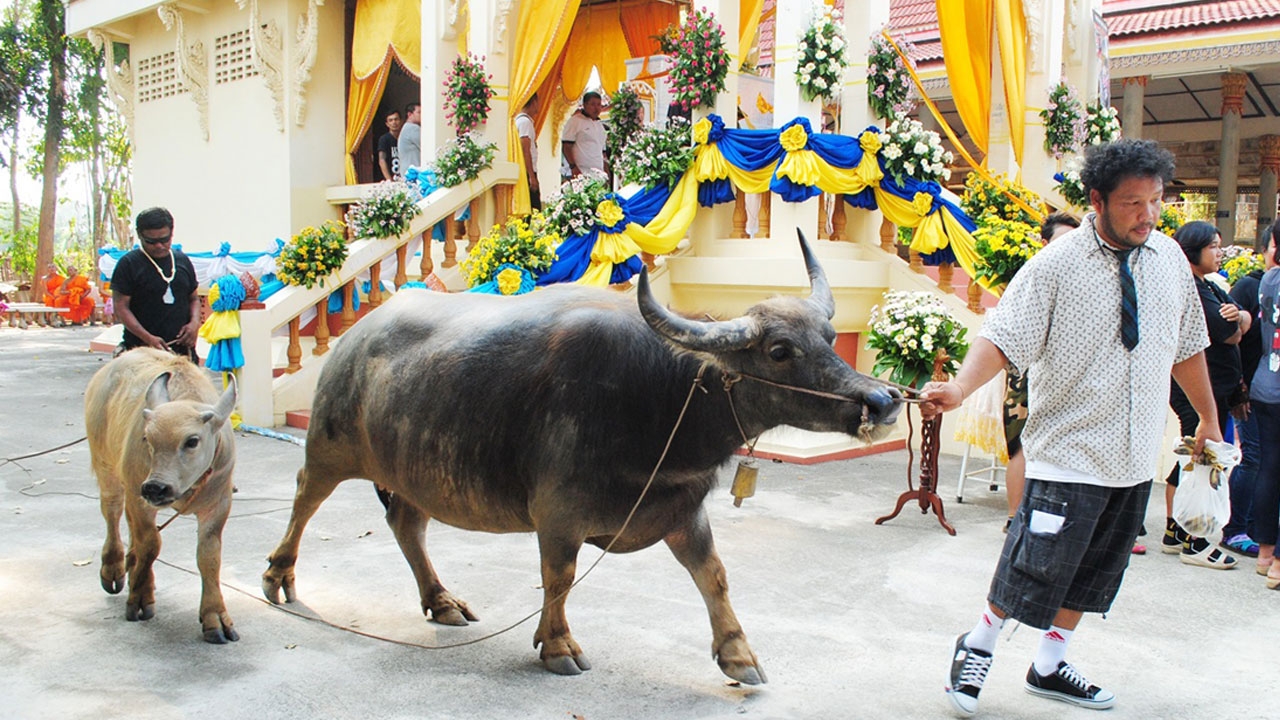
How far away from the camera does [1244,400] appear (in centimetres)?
575

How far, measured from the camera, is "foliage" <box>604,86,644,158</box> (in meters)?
11.9

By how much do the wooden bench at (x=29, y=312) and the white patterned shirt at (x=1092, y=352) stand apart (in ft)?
73.8

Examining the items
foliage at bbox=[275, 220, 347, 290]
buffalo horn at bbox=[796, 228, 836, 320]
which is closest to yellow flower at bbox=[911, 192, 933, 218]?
foliage at bbox=[275, 220, 347, 290]

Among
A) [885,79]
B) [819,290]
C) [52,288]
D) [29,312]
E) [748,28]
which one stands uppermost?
[748,28]

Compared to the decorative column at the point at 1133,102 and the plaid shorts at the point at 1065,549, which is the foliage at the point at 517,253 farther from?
the decorative column at the point at 1133,102

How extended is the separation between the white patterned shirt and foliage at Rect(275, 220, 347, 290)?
7275 mm

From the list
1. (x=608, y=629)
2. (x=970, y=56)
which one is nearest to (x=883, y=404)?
(x=608, y=629)

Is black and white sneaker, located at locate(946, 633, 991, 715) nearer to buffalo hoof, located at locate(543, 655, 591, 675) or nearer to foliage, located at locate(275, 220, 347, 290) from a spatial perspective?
buffalo hoof, located at locate(543, 655, 591, 675)

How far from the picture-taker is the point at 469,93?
11352 millimetres

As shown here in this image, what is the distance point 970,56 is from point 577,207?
16.7 ft

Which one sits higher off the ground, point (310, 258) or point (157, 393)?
point (310, 258)

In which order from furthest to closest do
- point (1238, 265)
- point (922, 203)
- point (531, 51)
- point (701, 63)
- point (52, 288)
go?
point (52, 288) < point (531, 51) < point (701, 63) < point (922, 203) < point (1238, 265)

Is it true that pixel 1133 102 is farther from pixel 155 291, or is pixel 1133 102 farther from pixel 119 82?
pixel 119 82

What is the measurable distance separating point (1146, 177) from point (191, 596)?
4.29 metres
